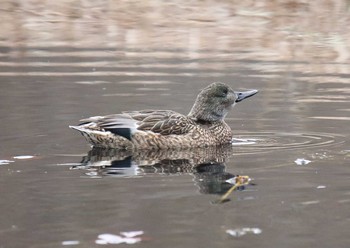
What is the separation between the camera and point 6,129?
39.9ft

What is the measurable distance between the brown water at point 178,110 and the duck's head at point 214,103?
1.14 ft

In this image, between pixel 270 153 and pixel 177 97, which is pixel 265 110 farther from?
pixel 270 153

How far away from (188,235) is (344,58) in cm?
1175

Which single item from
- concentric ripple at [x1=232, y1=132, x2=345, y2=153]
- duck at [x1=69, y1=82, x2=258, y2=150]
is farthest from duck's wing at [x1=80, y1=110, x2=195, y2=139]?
concentric ripple at [x1=232, y1=132, x2=345, y2=153]

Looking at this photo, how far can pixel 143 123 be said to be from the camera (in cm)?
1178

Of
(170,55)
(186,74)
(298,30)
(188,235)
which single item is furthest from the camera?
(298,30)

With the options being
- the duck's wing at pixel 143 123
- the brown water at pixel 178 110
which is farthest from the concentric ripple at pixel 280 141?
the duck's wing at pixel 143 123

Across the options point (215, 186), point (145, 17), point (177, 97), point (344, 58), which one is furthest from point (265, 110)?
point (145, 17)

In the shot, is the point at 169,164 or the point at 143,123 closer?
the point at 169,164

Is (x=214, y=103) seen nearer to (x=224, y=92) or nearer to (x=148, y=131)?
(x=224, y=92)

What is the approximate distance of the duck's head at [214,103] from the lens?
12.4 meters

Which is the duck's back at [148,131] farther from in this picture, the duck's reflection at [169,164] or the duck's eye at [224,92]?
the duck's eye at [224,92]

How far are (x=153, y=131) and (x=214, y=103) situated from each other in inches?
39.0

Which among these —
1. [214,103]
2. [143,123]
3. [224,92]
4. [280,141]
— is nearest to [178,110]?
[224,92]
